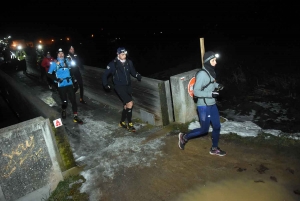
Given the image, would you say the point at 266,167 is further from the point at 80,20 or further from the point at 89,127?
the point at 80,20

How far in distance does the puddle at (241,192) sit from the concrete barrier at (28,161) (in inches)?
92.2

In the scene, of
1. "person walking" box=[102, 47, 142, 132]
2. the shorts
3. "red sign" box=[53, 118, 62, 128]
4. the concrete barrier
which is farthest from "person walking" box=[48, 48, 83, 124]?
the concrete barrier

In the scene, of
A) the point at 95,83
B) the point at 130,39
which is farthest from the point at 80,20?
the point at 95,83

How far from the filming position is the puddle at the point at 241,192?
402 cm

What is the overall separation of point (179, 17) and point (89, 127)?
36336 millimetres

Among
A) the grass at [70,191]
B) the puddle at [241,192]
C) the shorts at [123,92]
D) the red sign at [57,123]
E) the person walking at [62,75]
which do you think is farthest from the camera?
the person walking at [62,75]

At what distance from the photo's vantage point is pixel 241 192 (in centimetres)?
418

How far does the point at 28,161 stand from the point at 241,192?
11.6 feet

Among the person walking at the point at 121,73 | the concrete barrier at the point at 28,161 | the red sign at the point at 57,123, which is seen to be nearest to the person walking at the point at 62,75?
the person walking at the point at 121,73

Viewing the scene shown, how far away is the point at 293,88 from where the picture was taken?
13.1 m

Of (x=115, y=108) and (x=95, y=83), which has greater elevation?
(x=95, y=83)

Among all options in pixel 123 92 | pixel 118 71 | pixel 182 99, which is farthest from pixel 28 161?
pixel 182 99

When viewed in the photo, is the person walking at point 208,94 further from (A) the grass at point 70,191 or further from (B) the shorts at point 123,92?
(A) the grass at point 70,191

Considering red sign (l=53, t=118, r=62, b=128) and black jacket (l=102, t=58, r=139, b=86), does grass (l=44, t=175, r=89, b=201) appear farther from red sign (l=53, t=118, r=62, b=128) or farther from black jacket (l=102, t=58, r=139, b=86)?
black jacket (l=102, t=58, r=139, b=86)
